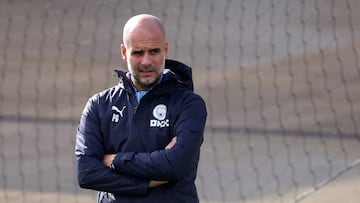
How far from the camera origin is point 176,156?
352cm

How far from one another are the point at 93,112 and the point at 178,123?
346mm

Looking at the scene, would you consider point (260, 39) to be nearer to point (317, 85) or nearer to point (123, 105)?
point (317, 85)

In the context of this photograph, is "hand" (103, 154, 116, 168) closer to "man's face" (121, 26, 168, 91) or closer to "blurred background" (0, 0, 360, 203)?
"man's face" (121, 26, 168, 91)

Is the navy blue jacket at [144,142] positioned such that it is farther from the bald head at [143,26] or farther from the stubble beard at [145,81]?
the bald head at [143,26]

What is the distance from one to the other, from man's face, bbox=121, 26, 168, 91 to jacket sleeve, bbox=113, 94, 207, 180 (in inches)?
6.6

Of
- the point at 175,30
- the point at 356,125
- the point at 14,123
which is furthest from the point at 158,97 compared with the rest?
the point at 175,30

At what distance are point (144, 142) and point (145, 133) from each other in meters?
0.03

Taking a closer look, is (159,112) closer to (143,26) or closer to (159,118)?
(159,118)

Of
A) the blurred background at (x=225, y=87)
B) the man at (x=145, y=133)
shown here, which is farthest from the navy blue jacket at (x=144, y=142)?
the blurred background at (x=225, y=87)

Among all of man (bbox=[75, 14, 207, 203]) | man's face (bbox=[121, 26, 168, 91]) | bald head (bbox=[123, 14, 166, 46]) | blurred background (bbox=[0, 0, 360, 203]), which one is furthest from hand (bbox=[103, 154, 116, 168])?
blurred background (bbox=[0, 0, 360, 203])

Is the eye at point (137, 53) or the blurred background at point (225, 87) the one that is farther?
the blurred background at point (225, 87)

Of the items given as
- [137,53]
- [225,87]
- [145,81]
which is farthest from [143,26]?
[225,87]

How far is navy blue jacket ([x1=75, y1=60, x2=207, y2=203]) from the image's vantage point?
3.53 meters

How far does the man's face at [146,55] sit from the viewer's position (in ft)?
11.6
